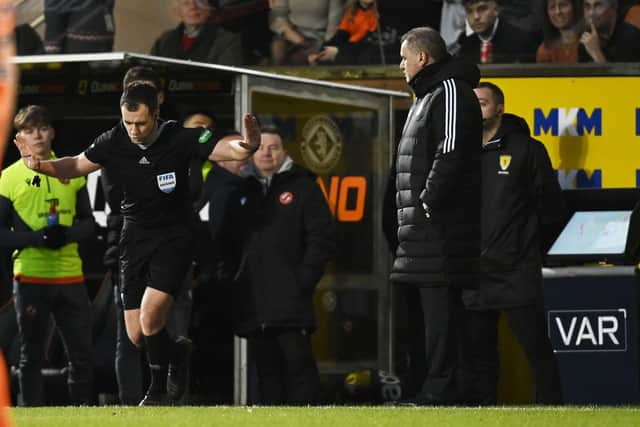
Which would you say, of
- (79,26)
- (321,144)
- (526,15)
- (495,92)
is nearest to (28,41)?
(79,26)

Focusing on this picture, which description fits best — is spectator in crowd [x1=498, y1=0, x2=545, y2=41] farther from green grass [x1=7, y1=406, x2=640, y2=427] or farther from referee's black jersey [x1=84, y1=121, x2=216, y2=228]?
green grass [x1=7, y1=406, x2=640, y2=427]

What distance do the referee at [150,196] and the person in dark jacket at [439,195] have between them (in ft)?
4.02

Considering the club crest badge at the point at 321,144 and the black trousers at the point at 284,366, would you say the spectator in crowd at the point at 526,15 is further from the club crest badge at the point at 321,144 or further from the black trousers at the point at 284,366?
the black trousers at the point at 284,366

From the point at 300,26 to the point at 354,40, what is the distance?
1.38 feet

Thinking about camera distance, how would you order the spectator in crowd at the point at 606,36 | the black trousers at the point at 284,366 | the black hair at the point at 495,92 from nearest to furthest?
the black hair at the point at 495,92 < the black trousers at the point at 284,366 < the spectator in crowd at the point at 606,36

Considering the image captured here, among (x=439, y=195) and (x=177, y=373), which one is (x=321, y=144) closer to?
(x=177, y=373)

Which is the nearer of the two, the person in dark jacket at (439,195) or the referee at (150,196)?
the person in dark jacket at (439,195)

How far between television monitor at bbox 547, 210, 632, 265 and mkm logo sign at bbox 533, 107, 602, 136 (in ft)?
3.13

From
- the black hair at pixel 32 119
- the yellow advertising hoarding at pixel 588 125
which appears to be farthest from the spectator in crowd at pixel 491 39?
the black hair at pixel 32 119

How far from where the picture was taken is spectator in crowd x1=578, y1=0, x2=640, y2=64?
12727mm

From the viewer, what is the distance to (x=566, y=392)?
36.6 ft

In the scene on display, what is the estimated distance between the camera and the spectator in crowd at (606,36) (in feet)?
41.8

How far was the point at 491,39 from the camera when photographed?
13.0 m

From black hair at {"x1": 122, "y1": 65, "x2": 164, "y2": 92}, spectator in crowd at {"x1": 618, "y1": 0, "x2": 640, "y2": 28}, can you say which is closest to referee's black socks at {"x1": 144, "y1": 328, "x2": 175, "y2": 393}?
black hair at {"x1": 122, "y1": 65, "x2": 164, "y2": 92}
